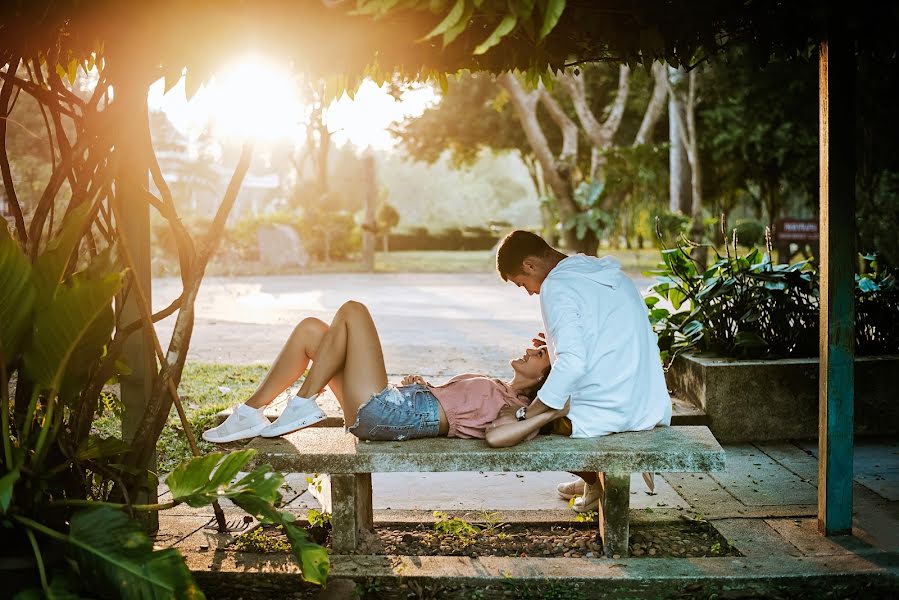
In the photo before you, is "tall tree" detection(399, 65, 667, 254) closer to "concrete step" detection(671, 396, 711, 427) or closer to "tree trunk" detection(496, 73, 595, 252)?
"tree trunk" detection(496, 73, 595, 252)

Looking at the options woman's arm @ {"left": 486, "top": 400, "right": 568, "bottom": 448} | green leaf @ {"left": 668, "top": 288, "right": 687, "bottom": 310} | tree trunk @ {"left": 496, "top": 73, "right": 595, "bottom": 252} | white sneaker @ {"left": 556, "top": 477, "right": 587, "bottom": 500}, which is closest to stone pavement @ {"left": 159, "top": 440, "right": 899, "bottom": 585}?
white sneaker @ {"left": 556, "top": 477, "right": 587, "bottom": 500}

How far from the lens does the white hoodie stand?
375 cm

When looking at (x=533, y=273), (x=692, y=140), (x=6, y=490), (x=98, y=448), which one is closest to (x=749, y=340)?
(x=533, y=273)

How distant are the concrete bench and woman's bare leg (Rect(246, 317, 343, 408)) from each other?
25 centimetres

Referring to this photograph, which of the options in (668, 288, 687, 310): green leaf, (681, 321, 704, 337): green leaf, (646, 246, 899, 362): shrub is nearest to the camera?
(646, 246, 899, 362): shrub

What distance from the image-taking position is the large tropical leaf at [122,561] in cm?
291

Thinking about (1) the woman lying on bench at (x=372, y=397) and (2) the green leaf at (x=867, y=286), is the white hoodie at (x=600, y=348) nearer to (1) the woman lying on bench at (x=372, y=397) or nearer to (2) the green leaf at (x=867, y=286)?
(1) the woman lying on bench at (x=372, y=397)

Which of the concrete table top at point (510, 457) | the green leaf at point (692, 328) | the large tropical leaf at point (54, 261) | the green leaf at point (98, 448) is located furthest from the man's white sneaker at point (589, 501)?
the large tropical leaf at point (54, 261)

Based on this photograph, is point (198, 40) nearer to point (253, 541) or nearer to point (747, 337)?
point (253, 541)

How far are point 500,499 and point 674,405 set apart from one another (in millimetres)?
1766

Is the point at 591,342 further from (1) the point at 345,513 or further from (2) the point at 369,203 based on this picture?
(2) the point at 369,203

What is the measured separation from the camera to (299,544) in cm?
320

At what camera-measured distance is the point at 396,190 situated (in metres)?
116

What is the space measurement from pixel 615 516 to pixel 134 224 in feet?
8.16
